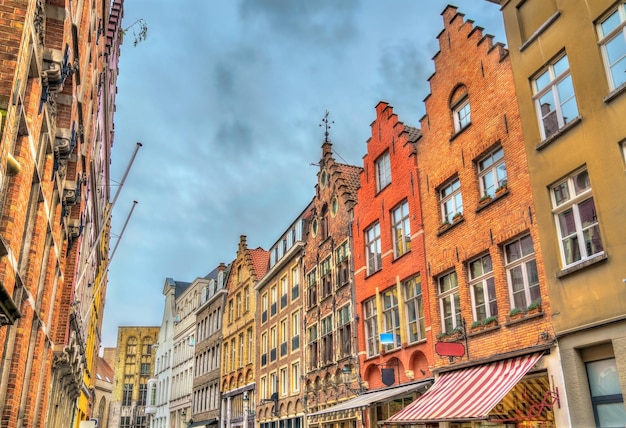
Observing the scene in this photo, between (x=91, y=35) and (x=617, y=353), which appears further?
(x=91, y=35)

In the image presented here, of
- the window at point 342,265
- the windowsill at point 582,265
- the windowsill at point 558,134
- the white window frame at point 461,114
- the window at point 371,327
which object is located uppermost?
the white window frame at point 461,114

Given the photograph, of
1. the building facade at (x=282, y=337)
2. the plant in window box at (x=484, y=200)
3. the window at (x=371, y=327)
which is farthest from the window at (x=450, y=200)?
the building facade at (x=282, y=337)

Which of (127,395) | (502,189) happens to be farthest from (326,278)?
(127,395)

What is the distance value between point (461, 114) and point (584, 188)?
18.5 feet

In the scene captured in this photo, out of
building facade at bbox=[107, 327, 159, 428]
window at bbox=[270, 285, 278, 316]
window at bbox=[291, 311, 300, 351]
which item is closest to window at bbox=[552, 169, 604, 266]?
window at bbox=[291, 311, 300, 351]

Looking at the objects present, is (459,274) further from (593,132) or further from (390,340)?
(593,132)

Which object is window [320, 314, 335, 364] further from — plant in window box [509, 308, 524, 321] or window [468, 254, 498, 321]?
plant in window box [509, 308, 524, 321]

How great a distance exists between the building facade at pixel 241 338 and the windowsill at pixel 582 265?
2465 cm

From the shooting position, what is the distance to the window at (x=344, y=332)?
22641mm

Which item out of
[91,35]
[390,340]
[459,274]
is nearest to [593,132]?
[459,274]

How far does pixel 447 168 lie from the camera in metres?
17.2

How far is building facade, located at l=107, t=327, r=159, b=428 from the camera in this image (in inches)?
2972

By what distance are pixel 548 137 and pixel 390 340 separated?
27.9ft

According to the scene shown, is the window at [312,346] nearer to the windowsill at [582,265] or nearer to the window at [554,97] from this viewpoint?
the windowsill at [582,265]
